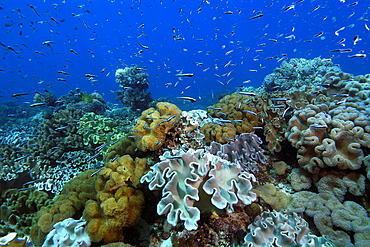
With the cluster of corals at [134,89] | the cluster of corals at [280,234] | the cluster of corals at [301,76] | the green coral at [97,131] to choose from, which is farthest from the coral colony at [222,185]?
the cluster of corals at [134,89]

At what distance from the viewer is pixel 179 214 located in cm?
251

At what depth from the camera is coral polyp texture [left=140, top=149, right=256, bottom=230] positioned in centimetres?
248

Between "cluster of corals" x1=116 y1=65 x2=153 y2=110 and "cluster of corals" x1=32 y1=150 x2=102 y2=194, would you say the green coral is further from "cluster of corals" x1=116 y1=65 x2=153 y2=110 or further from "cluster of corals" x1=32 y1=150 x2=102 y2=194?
"cluster of corals" x1=116 y1=65 x2=153 y2=110

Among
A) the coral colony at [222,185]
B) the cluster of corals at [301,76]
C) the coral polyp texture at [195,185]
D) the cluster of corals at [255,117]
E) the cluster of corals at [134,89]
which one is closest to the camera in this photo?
the coral polyp texture at [195,185]

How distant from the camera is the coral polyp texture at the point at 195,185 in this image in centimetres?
248

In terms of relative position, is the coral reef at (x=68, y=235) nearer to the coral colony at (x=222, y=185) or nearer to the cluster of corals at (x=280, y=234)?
the coral colony at (x=222, y=185)

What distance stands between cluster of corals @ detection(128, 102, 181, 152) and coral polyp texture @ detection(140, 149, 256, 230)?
3.46ft

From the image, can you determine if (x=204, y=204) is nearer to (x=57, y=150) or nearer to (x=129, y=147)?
(x=129, y=147)

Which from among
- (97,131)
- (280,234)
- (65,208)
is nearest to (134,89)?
(97,131)

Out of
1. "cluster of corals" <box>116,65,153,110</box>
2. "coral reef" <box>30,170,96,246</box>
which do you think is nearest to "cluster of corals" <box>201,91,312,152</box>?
"coral reef" <box>30,170,96,246</box>

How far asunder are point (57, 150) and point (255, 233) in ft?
24.6

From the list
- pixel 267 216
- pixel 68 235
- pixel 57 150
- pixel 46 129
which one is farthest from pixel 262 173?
pixel 46 129

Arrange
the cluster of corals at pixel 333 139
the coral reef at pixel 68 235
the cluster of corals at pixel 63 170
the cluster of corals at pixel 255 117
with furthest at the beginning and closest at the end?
the cluster of corals at pixel 63 170, the cluster of corals at pixel 255 117, the cluster of corals at pixel 333 139, the coral reef at pixel 68 235

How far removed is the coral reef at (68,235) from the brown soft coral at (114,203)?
0.13 meters
